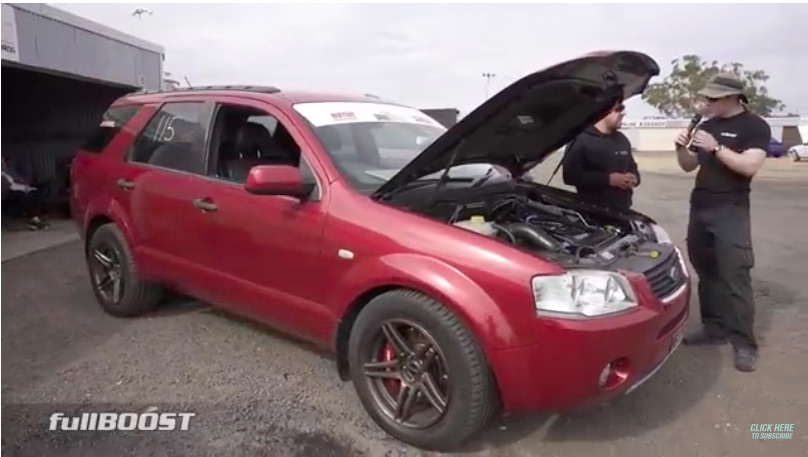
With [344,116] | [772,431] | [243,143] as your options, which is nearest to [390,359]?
[344,116]

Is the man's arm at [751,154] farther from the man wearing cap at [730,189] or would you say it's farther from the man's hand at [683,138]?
the man's hand at [683,138]

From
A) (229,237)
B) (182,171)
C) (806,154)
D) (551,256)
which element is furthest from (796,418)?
(806,154)

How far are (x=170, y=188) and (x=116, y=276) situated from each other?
3.33 feet

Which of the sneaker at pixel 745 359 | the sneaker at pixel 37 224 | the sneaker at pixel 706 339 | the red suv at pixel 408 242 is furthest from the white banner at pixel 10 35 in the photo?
the sneaker at pixel 745 359

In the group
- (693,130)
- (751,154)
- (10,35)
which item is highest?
(10,35)

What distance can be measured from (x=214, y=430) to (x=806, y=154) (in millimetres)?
40440

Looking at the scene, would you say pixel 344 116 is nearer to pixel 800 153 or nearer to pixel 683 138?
pixel 683 138

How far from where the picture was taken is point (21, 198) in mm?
9656

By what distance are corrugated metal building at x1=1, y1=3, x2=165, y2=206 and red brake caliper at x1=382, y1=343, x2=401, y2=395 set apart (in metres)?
7.52

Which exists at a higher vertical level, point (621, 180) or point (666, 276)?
point (621, 180)

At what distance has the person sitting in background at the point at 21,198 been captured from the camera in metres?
9.30

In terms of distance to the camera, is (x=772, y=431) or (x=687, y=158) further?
(x=687, y=158)

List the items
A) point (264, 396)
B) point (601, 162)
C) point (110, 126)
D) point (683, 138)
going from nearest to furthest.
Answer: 1. point (264, 396)
2. point (683, 138)
3. point (601, 162)
4. point (110, 126)

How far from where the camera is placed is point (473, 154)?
3410mm
